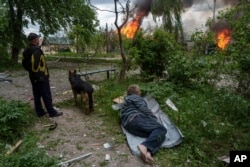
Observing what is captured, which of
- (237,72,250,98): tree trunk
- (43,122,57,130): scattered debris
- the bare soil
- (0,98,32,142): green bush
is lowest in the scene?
the bare soil

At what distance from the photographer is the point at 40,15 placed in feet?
63.7

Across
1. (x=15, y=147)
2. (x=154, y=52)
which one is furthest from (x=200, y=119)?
(x=154, y=52)

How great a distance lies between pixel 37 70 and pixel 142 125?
8.36ft

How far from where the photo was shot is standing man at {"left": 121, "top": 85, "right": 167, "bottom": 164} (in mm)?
5676

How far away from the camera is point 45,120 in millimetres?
7277

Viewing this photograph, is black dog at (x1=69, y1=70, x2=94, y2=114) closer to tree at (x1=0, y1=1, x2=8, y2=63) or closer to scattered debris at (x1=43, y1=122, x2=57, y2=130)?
scattered debris at (x1=43, y1=122, x2=57, y2=130)

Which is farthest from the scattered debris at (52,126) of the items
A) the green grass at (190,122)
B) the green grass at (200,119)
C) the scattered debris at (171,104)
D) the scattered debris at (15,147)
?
the scattered debris at (171,104)

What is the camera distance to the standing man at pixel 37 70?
7013mm

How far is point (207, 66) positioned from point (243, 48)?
1683mm

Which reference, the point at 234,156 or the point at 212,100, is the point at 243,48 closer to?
the point at 212,100

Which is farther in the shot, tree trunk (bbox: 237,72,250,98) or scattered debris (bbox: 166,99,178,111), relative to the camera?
tree trunk (bbox: 237,72,250,98)

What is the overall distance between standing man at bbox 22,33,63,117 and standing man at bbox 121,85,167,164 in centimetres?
174

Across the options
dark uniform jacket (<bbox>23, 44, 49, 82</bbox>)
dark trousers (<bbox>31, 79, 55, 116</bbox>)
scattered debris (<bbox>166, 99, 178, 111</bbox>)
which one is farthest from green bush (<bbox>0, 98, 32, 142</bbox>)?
scattered debris (<bbox>166, 99, 178, 111</bbox>)

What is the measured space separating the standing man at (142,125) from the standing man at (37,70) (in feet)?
5.71
